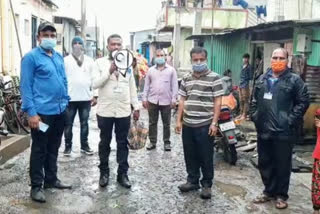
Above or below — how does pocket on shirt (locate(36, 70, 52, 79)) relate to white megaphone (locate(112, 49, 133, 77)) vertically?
below

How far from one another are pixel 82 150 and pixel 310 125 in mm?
4871

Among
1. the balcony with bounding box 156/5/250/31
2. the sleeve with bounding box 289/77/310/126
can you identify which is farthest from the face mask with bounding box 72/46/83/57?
the balcony with bounding box 156/5/250/31

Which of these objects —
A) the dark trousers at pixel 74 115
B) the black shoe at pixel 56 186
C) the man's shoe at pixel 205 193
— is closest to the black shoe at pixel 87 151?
the dark trousers at pixel 74 115

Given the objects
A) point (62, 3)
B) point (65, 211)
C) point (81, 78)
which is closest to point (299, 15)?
point (81, 78)

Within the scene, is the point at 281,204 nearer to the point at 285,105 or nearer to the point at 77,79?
the point at 285,105

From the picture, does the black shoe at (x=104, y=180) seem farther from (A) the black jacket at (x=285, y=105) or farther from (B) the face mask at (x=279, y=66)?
(B) the face mask at (x=279, y=66)

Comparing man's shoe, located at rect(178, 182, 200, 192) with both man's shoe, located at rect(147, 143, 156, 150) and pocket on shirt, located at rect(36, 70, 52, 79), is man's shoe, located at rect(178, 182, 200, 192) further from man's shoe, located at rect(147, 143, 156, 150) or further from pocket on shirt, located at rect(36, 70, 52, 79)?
man's shoe, located at rect(147, 143, 156, 150)

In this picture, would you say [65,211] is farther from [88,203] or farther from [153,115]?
[153,115]

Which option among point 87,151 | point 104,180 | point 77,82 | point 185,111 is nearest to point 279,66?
point 185,111

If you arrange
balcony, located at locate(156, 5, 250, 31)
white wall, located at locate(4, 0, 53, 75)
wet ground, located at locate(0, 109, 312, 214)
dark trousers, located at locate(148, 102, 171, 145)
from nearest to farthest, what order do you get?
wet ground, located at locate(0, 109, 312, 214) → dark trousers, located at locate(148, 102, 171, 145) → white wall, located at locate(4, 0, 53, 75) → balcony, located at locate(156, 5, 250, 31)

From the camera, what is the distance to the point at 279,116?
495 centimetres

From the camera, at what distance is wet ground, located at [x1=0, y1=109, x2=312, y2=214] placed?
4.96m

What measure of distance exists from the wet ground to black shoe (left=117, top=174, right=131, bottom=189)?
0.30 feet

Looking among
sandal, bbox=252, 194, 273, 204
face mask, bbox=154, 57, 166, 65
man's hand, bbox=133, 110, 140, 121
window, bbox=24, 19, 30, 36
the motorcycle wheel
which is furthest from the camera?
window, bbox=24, 19, 30, 36
